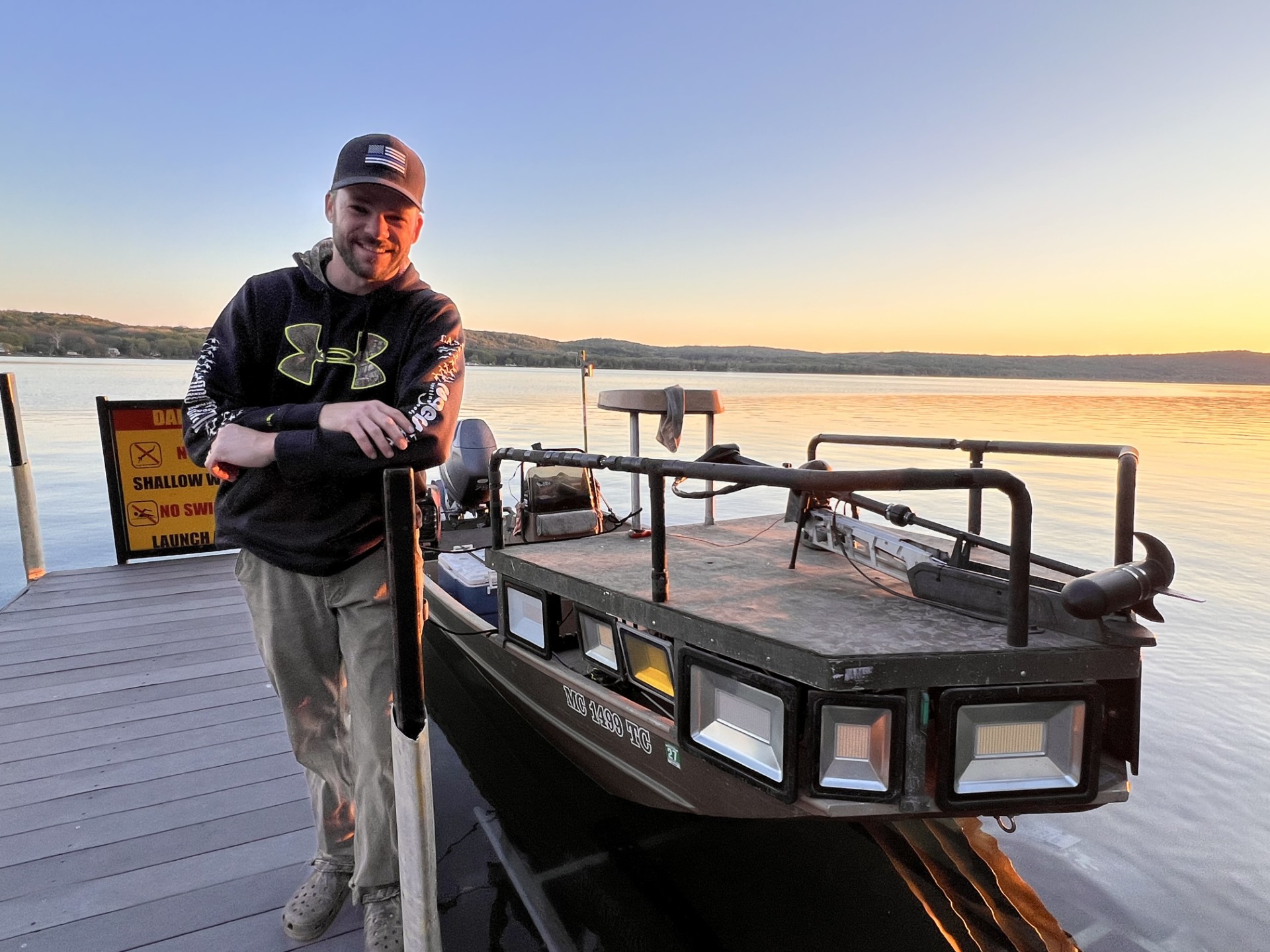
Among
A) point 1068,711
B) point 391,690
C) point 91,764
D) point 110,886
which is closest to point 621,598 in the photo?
point 391,690

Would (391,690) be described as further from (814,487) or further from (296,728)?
(814,487)

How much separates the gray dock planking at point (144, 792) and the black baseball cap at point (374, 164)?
2333 millimetres

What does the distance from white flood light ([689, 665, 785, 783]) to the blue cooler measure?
8.05ft

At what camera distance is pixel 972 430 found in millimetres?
24906

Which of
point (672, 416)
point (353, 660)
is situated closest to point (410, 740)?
point (353, 660)

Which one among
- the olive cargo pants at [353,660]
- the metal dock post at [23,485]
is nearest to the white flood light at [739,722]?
the olive cargo pants at [353,660]

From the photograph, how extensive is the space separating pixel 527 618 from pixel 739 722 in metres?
1.38

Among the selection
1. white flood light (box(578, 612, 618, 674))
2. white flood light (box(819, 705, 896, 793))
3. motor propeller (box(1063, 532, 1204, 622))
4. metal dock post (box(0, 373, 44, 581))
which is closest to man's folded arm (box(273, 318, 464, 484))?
white flood light (box(578, 612, 618, 674))

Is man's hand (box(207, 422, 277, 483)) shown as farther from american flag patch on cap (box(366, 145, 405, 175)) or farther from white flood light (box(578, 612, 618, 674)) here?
white flood light (box(578, 612, 618, 674))

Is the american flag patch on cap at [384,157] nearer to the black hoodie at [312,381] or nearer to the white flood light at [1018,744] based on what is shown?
the black hoodie at [312,381]

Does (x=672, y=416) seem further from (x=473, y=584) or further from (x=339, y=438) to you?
(x=339, y=438)

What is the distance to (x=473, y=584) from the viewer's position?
4.51 m

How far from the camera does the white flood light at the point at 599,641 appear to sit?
267 cm

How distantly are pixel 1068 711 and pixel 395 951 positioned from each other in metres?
2.03
